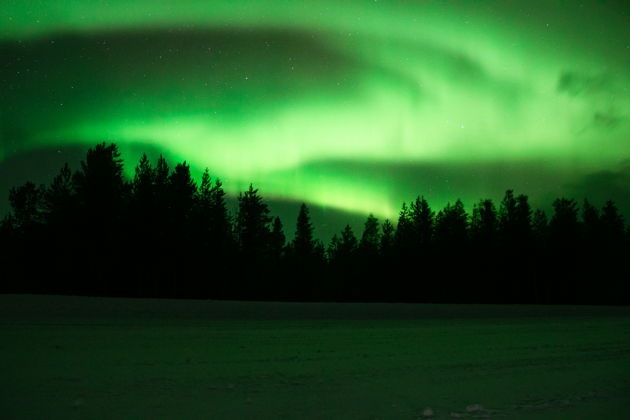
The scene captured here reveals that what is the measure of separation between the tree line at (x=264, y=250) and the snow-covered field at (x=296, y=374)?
137ft

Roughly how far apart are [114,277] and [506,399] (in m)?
54.2

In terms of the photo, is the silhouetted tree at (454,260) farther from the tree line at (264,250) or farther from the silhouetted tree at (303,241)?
the silhouetted tree at (303,241)

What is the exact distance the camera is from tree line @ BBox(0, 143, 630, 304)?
54.2 m

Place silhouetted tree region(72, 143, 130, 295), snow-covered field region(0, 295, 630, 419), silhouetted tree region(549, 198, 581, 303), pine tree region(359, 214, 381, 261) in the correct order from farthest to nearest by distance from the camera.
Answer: pine tree region(359, 214, 381, 261), silhouetted tree region(549, 198, 581, 303), silhouetted tree region(72, 143, 130, 295), snow-covered field region(0, 295, 630, 419)

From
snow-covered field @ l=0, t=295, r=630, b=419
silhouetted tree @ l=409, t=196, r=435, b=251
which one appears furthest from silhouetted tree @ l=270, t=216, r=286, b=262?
snow-covered field @ l=0, t=295, r=630, b=419

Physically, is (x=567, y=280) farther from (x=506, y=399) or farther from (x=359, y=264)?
(x=506, y=399)

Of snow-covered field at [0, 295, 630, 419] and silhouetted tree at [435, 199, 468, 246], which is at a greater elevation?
silhouetted tree at [435, 199, 468, 246]

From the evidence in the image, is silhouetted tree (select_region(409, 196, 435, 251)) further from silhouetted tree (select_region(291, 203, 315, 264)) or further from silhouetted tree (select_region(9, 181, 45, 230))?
silhouetted tree (select_region(9, 181, 45, 230))

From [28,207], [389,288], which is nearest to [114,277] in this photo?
[28,207]

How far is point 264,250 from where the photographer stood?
81188 mm

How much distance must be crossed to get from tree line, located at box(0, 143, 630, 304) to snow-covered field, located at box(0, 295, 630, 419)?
41.9m

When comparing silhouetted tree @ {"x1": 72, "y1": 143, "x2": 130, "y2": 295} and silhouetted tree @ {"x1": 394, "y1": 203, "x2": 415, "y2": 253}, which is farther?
silhouetted tree @ {"x1": 394, "y1": 203, "x2": 415, "y2": 253}

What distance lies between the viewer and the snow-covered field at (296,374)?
20.7ft

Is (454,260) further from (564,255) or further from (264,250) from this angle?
(264,250)
